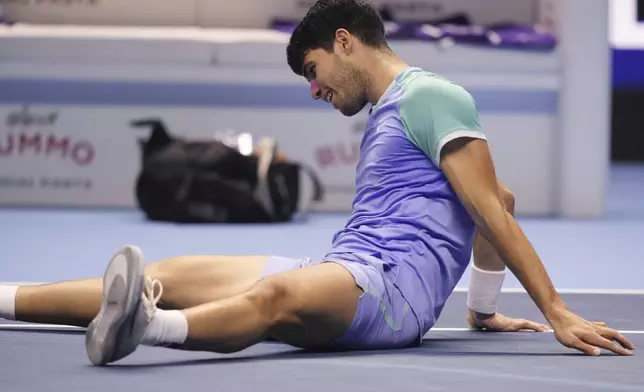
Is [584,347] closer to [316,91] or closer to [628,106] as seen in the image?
[316,91]

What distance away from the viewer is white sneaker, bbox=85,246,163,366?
2.87 metres

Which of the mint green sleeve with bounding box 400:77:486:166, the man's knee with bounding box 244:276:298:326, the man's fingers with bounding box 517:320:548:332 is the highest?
the mint green sleeve with bounding box 400:77:486:166

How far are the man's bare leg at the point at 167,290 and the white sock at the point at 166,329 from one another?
1.88 ft

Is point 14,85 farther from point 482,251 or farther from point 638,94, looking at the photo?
point 638,94

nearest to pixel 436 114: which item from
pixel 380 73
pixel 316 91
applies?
pixel 380 73

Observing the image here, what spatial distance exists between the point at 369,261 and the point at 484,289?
2.14ft

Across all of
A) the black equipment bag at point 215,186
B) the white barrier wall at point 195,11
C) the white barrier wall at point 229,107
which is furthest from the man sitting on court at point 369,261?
the white barrier wall at point 195,11

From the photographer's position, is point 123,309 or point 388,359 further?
point 388,359

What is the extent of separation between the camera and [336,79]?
350 cm

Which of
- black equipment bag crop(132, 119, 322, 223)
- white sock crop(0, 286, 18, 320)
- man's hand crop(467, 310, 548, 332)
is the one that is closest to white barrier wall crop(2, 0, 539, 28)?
black equipment bag crop(132, 119, 322, 223)

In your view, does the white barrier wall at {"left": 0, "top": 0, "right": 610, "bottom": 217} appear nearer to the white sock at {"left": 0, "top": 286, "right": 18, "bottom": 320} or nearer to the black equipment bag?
the black equipment bag

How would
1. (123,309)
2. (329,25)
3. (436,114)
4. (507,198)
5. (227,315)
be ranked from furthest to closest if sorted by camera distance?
(507,198), (329,25), (436,114), (227,315), (123,309)

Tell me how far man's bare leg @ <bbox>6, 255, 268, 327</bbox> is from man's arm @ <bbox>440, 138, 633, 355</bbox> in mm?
658

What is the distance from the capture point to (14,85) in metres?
8.80
